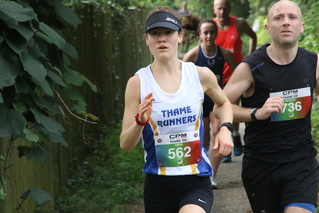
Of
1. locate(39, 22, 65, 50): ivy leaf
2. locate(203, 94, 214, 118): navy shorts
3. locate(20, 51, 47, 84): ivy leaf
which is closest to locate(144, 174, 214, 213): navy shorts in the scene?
locate(20, 51, 47, 84): ivy leaf

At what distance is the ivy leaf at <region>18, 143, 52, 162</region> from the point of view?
4887mm

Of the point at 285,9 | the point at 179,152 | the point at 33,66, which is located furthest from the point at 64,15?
the point at 285,9

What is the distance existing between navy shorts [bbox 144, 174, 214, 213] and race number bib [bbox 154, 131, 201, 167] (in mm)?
100

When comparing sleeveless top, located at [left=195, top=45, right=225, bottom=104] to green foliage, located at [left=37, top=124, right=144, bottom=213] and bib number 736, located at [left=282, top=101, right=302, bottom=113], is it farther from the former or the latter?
bib number 736, located at [left=282, top=101, right=302, bottom=113]

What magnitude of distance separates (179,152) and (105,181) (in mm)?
3770

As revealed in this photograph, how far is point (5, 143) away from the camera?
5.31 m

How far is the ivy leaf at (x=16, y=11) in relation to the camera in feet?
13.3

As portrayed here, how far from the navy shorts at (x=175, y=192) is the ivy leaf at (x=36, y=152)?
0.88m

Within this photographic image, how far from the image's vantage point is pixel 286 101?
4941 mm

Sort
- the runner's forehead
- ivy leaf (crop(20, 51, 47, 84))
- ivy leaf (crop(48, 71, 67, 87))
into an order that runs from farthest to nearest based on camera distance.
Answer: the runner's forehead → ivy leaf (crop(48, 71, 67, 87)) → ivy leaf (crop(20, 51, 47, 84))

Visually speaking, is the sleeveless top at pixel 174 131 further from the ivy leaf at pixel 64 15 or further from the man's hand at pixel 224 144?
the ivy leaf at pixel 64 15

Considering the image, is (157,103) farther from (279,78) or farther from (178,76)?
(279,78)

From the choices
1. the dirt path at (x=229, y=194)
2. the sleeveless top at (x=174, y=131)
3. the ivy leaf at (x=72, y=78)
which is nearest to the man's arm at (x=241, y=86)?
the sleeveless top at (x=174, y=131)

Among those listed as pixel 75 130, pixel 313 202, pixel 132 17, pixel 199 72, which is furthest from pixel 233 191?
pixel 132 17
